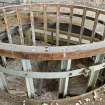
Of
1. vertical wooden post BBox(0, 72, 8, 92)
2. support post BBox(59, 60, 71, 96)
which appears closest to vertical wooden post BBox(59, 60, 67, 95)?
support post BBox(59, 60, 71, 96)

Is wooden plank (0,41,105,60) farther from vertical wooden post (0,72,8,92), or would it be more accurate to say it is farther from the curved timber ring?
vertical wooden post (0,72,8,92)

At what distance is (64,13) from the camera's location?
3.47 meters

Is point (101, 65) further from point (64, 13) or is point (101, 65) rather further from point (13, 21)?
point (13, 21)

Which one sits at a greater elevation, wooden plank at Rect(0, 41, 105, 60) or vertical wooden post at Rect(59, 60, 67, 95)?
wooden plank at Rect(0, 41, 105, 60)

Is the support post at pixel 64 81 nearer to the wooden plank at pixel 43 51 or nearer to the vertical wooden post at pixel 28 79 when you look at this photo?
the wooden plank at pixel 43 51

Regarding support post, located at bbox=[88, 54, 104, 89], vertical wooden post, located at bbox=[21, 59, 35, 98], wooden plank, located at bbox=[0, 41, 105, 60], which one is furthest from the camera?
support post, located at bbox=[88, 54, 104, 89]

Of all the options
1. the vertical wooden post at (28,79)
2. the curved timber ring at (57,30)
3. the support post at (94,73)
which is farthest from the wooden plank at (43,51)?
the support post at (94,73)

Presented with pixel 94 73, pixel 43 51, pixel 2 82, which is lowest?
pixel 2 82

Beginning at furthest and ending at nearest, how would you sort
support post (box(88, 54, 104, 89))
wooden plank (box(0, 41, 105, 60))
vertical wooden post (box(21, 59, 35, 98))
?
support post (box(88, 54, 104, 89))
vertical wooden post (box(21, 59, 35, 98))
wooden plank (box(0, 41, 105, 60))

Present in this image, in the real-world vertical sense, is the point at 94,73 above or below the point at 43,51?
below

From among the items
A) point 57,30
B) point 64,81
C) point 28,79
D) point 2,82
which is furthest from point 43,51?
point 57,30

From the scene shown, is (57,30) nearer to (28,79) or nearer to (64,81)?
(64,81)

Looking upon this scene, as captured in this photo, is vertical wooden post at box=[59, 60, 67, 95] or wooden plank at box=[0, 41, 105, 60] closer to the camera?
wooden plank at box=[0, 41, 105, 60]

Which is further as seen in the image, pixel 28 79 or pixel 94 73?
pixel 94 73
